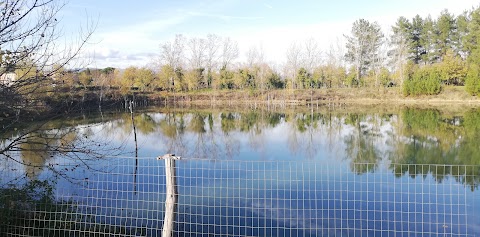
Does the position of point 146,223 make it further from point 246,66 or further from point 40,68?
point 246,66

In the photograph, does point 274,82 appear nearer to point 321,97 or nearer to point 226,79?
point 226,79

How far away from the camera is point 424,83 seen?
35.3 meters

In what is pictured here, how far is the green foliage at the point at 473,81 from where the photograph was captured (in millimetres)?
31359

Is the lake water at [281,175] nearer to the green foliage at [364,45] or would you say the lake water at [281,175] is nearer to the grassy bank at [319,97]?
the grassy bank at [319,97]

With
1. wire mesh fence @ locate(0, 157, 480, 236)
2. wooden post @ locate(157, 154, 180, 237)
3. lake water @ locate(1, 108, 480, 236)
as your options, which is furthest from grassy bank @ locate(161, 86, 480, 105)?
wooden post @ locate(157, 154, 180, 237)

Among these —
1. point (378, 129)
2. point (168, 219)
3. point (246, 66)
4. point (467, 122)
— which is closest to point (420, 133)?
point (378, 129)

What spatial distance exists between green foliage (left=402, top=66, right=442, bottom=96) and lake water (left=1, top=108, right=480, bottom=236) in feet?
38.7

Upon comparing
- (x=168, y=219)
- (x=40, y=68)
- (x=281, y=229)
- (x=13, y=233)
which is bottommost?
(x=281, y=229)

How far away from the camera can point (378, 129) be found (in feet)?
63.8

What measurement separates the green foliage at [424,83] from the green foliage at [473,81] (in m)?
2.80

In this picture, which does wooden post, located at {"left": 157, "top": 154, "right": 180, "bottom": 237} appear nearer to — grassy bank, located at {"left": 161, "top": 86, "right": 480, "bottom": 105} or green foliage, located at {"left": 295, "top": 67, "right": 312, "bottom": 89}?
grassy bank, located at {"left": 161, "top": 86, "right": 480, "bottom": 105}

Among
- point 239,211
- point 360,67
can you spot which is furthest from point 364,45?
point 239,211

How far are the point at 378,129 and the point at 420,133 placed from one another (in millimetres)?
2414

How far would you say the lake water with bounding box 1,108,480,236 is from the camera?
5797 mm
